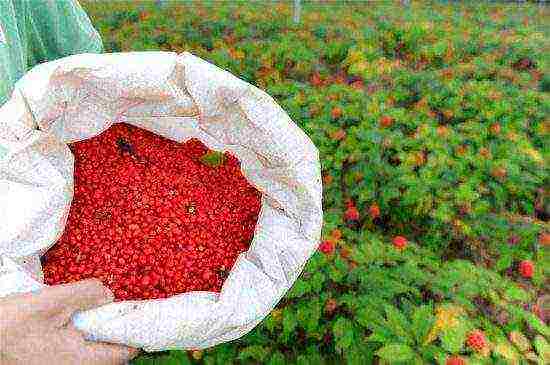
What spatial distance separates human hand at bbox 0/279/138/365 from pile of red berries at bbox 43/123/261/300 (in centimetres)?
17

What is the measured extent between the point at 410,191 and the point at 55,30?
245 cm

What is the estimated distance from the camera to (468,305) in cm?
237

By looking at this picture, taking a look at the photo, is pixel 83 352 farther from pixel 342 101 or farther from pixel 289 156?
pixel 342 101

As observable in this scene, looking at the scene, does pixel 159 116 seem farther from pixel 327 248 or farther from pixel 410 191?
pixel 410 191

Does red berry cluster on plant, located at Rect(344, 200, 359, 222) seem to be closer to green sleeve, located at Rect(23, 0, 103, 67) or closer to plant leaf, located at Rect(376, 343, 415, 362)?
plant leaf, located at Rect(376, 343, 415, 362)

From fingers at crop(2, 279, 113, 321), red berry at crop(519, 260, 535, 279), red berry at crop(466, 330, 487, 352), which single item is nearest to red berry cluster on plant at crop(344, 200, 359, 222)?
red berry at crop(519, 260, 535, 279)

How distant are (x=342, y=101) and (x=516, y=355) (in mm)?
2886

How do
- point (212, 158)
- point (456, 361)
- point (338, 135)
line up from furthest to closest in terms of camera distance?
point (338, 135), point (456, 361), point (212, 158)

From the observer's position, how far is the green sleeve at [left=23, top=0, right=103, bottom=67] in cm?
172

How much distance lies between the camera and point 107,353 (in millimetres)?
1149

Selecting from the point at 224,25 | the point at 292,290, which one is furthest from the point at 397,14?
the point at 292,290

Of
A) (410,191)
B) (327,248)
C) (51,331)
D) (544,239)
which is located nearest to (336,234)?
(327,248)

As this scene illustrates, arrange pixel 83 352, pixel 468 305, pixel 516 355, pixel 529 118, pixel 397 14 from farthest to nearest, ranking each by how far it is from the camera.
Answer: pixel 397 14
pixel 529 118
pixel 468 305
pixel 516 355
pixel 83 352

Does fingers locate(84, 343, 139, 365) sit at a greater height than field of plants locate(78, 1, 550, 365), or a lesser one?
greater
